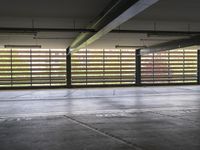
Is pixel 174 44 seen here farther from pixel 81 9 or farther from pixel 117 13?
pixel 117 13

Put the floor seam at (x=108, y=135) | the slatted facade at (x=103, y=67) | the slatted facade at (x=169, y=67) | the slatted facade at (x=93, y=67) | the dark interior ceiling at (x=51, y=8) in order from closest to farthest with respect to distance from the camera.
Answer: the floor seam at (x=108, y=135) → the dark interior ceiling at (x=51, y=8) → the slatted facade at (x=93, y=67) → the slatted facade at (x=103, y=67) → the slatted facade at (x=169, y=67)

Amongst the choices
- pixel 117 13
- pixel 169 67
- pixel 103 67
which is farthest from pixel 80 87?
pixel 117 13

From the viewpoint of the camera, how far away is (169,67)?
24516 mm

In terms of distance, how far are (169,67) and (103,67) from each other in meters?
6.04

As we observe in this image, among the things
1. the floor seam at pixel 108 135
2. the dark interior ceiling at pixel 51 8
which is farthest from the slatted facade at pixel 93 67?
the floor seam at pixel 108 135

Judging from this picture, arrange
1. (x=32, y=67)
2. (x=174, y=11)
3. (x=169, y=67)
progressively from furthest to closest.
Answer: (x=169, y=67)
(x=32, y=67)
(x=174, y=11)

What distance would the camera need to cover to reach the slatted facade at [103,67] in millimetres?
22703

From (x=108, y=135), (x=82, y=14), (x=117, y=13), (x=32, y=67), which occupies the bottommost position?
(x=108, y=135)

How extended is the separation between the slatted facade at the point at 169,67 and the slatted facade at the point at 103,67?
1355 mm

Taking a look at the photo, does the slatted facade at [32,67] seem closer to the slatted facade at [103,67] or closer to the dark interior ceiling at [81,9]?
the slatted facade at [103,67]

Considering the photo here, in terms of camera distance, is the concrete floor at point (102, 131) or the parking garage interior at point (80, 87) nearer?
the concrete floor at point (102, 131)

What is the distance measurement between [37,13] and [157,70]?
640 inches

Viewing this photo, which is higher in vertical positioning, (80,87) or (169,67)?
(169,67)

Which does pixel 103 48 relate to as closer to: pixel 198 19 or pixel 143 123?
pixel 198 19
